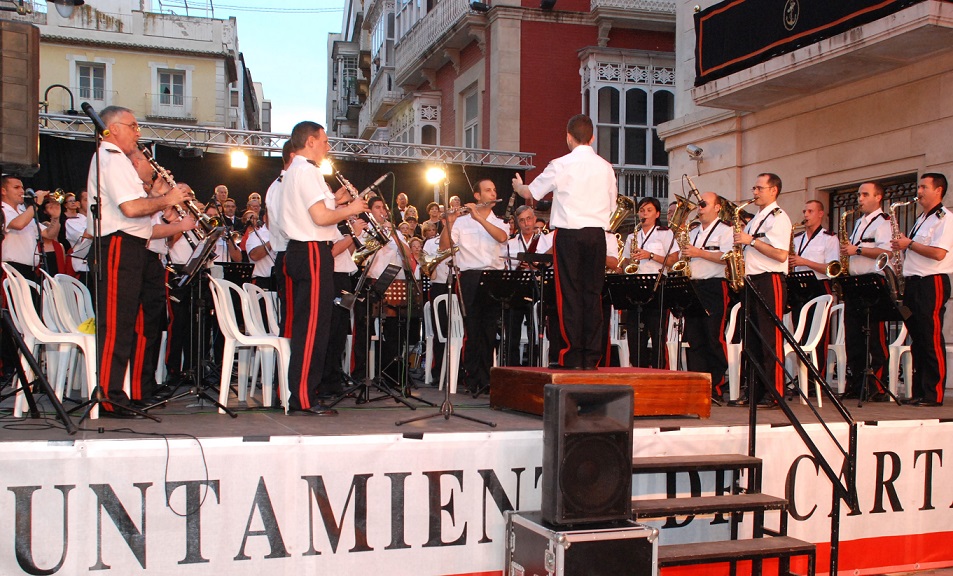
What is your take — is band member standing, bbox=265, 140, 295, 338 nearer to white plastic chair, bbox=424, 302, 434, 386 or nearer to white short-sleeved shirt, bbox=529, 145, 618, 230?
white short-sleeved shirt, bbox=529, 145, 618, 230

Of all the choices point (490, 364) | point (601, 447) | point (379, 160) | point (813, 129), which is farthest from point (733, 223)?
point (379, 160)

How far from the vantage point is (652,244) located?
9.58 m

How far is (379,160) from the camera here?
18625 millimetres

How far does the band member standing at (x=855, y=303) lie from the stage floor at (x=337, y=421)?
3.92ft

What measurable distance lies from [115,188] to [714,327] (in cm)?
548

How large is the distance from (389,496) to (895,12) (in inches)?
317

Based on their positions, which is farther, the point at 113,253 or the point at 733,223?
the point at 733,223

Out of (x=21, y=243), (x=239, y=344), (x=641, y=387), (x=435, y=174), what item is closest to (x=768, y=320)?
(x=641, y=387)

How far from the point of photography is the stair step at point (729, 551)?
196 inches

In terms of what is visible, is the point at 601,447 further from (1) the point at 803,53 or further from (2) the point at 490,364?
(1) the point at 803,53

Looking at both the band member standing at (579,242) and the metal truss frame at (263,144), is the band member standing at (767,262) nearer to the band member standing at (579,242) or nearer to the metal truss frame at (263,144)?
the band member standing at (579,242)

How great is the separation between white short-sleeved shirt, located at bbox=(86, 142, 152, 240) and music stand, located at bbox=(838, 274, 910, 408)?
Answer: 6.31 metres

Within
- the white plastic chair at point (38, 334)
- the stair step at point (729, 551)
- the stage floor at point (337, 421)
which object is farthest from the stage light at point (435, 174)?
the stair step at point (729, 551)

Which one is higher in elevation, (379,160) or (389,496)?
(379,160)
